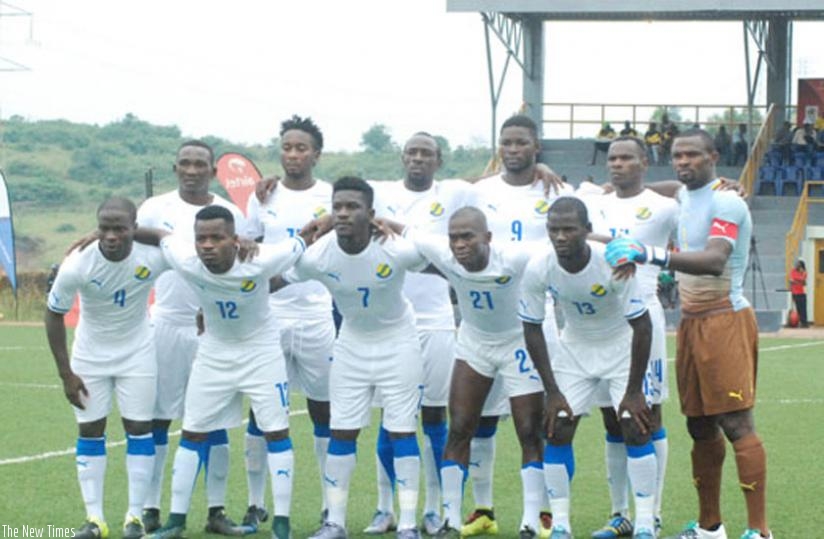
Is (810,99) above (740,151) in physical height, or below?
above

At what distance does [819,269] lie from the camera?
3491 cm

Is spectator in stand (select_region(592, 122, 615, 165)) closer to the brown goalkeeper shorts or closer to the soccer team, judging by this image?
the soccer team

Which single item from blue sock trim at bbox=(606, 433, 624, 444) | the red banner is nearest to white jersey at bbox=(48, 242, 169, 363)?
blue sock trim at bbox=(606, 433, 624, 444)

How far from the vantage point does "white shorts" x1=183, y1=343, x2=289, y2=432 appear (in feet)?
31.3

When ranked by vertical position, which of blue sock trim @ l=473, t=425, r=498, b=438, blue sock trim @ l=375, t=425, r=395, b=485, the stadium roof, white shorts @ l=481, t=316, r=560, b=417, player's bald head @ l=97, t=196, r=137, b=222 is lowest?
blue sock trim @ l=375, t=425, r=395, b=485

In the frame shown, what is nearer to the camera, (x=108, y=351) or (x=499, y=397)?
(x=108, y=351)

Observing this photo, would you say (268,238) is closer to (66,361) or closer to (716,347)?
(66,361)

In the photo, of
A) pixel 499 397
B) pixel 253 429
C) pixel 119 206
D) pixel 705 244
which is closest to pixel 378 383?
pixel 499 397

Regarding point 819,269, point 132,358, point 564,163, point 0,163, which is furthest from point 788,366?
point 0,163

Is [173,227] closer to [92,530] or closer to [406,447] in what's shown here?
[92,530]

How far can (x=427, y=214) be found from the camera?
1047 cm

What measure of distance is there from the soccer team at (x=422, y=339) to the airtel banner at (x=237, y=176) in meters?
15.5

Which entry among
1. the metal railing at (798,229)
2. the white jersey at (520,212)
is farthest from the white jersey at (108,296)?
the metal railing at (798,229)

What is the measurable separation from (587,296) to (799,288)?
24655 millimetres
